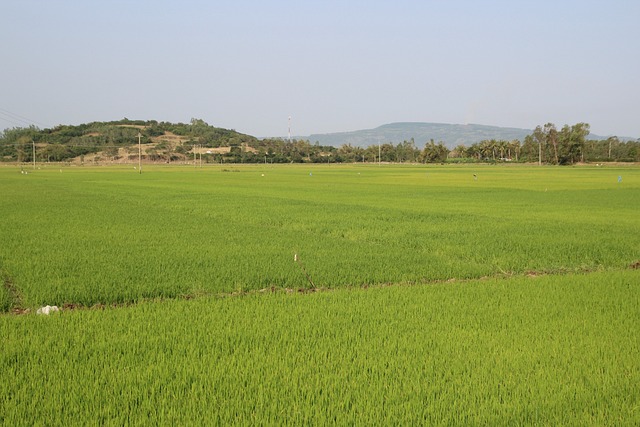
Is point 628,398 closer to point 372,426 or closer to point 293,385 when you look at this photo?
point 372,426

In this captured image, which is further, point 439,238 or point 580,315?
point 439,238

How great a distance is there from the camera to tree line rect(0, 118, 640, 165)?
119 meters

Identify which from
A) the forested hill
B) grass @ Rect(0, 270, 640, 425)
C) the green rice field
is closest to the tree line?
the forested hill

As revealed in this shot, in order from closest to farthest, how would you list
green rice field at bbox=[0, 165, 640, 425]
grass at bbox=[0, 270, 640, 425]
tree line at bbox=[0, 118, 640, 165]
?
grass at bbox=[0, 270, 640, 425], green rice field at bbox=[0, 165, 640, 425], tree line at bbox=[0, 118, 640, 165]

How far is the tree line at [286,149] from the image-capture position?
119 metres

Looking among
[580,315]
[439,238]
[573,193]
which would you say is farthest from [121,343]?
[573,193]

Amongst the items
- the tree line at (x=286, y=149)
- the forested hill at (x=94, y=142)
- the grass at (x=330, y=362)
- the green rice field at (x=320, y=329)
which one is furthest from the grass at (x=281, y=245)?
the forested hill at (x=94, y=142)

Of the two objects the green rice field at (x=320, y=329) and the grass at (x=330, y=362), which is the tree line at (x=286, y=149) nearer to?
the green rice field at (x=320, y=329)

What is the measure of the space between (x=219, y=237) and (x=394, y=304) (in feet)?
26.6

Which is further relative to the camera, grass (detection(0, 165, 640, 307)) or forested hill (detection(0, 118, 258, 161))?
forested hill (detection(0, 118, 258, 161))

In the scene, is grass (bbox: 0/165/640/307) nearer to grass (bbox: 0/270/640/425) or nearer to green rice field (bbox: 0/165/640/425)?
green rice field (bbox: 0/165/640/425)

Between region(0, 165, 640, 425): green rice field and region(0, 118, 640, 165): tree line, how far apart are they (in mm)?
106203

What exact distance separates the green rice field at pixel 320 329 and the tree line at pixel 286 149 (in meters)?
106

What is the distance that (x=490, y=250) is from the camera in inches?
514
